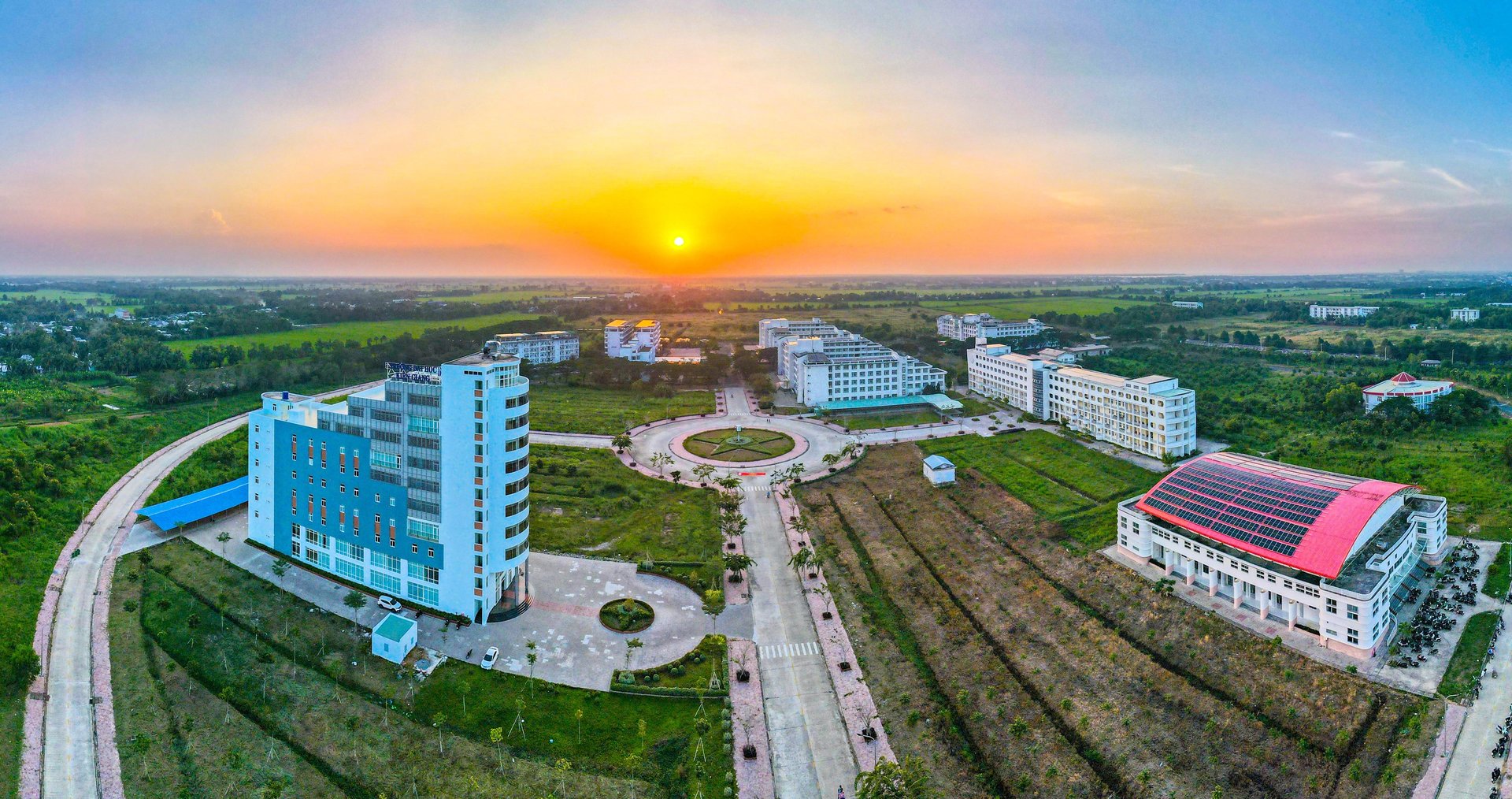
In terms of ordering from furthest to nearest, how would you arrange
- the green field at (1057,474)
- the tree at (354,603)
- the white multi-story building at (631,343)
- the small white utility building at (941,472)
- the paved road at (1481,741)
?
1. the white multi-story building at (631,343)
2. the small white utility building at (941,472)
3. the green field at (1057,474)
4. the tree at (354,603)
5. the paved road at (1481,741)

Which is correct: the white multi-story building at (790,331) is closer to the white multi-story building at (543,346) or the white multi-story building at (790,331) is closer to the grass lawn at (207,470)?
the white multi-story building at (543,346)

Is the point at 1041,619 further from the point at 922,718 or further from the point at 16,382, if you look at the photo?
the point at 16,382

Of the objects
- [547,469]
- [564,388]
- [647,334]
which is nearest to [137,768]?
[547,469]

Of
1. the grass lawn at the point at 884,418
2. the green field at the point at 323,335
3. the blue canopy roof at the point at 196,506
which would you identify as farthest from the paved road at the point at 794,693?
the green field at the point at 323,335

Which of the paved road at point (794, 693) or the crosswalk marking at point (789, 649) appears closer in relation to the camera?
the paved road at point (794, 693)

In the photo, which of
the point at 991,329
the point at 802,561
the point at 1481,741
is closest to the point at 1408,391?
the point at 1481,741
